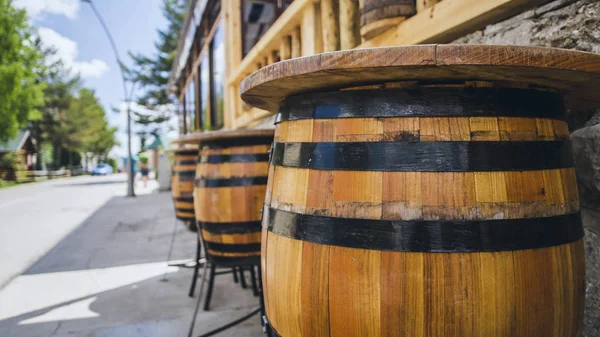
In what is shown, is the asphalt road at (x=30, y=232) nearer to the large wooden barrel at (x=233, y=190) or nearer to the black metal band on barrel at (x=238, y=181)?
the large wooden barrel at (x=233, y=190)

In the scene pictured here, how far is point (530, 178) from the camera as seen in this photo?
2.96 ft

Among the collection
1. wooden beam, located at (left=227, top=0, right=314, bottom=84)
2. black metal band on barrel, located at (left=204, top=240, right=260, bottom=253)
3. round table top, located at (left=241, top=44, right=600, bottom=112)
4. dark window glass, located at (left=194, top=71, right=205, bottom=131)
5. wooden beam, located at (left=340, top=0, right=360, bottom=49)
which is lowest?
black metal band on barrel, located at (left=204, top=240, right=260, bottom=253)

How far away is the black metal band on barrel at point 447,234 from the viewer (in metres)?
0.85

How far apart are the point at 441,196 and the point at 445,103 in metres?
0.21

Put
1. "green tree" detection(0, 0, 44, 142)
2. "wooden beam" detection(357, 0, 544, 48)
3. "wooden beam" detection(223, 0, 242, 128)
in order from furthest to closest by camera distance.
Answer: "green tree" detection(0, 0, 44, 142)
"wooden beam" detection(223, 0, 242, 128)
"wooden beam" detection(357, 0, 544, 48)

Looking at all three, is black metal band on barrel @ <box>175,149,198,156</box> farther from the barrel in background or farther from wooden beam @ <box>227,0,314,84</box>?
the barrel in background

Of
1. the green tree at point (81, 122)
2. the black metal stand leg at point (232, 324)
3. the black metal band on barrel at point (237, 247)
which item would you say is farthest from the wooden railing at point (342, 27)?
the green tree at point (81, 122)

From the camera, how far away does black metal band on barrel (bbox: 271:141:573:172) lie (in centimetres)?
87

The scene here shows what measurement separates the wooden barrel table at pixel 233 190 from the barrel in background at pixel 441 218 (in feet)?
4.18

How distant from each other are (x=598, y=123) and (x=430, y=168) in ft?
2.52

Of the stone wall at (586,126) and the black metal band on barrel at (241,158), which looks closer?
the stone wall at (586,126)

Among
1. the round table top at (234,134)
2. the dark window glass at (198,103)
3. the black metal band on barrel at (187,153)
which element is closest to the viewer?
the round table top at (234,134)

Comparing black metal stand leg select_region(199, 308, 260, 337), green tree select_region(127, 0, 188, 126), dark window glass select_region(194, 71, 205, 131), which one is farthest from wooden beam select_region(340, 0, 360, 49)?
green tree select_region(127, 0, 188, 126)

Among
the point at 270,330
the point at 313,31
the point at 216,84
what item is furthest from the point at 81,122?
the point at 270,330
